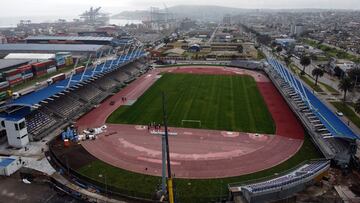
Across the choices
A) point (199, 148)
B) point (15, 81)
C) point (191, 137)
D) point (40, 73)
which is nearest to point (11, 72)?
point (15, 81)

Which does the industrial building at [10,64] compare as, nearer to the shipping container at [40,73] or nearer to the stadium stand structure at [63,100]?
the shipping container at [40,73]

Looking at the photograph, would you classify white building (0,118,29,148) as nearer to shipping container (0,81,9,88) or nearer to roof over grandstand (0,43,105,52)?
shipping container (0,81,9,88)

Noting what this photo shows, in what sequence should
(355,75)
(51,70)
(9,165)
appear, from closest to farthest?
(9,165)
(355,75)
(51,70)

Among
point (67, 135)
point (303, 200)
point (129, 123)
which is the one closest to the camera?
point (303, 200)

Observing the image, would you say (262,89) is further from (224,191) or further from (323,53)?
(323,53)

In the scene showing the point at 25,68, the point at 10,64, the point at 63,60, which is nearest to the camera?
the point at 25,68

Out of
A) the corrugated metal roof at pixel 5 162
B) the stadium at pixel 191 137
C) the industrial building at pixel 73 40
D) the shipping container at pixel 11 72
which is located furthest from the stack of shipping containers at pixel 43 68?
the corrugated metal roof at pixel 5 162

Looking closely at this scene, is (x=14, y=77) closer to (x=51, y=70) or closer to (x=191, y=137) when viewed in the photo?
(x=51, y=70)

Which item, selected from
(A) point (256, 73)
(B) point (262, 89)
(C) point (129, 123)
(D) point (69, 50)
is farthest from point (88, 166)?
(D) point (69, 50)
